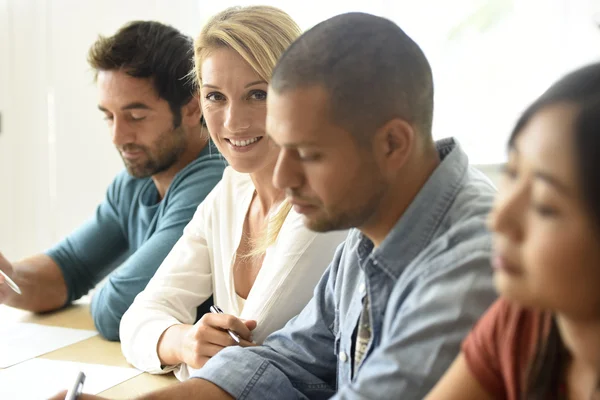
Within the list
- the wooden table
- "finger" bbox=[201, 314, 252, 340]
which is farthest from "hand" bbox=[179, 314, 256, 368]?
the wooden table

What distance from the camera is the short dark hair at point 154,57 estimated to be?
1.98 meters

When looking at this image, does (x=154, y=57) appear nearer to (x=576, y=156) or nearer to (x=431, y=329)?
(x=431, y=329)

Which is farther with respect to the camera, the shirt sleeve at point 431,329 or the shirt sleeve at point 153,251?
the shirt sleeve at point 153,251

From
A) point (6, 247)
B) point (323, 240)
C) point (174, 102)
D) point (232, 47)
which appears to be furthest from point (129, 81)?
point (6, 247)

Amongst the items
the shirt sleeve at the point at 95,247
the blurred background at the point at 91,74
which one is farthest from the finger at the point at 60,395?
the blurred background at the point at 91,74

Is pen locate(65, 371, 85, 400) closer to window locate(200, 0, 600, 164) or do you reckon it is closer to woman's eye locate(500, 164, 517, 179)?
woman's eye locate(500, 164, 517, 179)

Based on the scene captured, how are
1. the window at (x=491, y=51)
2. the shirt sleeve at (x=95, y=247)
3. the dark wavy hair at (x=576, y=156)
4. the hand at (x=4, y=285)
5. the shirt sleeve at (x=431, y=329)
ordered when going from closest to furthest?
the dark wavy hair at (x=576, y=156) < the shirt sleeve at (x=431, y=329) < the hand at (x=4, y=285) < the shirt sleeve at (x=95, y=247) < the window at (x=491, y=51)

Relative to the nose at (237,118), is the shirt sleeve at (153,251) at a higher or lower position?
lower

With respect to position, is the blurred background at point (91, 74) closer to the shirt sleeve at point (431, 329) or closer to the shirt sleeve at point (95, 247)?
the shirt sleeve at point (95, 247)

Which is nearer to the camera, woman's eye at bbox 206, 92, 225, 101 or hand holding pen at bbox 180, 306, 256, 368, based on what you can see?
hand holding pen at bbox 180, 306, 256, 368

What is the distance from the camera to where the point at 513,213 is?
626 millimetres

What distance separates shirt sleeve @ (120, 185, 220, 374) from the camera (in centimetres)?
146

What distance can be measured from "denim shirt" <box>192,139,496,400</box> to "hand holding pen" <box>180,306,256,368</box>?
0.08 m

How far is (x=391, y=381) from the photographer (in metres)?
0.81
